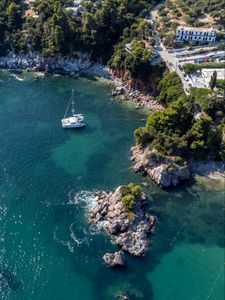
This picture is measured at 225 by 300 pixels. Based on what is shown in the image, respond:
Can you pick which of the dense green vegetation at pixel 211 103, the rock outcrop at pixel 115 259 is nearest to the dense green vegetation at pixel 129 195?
the rock outcrop at pixel 115 259

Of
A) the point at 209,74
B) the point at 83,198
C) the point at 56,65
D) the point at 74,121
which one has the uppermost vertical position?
the point at 209,74

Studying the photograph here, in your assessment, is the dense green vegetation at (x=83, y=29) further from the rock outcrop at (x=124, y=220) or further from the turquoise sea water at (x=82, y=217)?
the rock outcrop at (x=124, y=220)

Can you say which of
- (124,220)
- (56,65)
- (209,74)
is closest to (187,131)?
(209,74)

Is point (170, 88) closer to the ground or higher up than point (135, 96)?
higher up

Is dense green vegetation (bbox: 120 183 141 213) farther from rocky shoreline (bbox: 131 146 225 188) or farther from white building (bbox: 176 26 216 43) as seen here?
white building (bbox: 176 26 216 43)

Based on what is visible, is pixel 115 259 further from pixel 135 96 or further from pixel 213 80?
pixel 135 96

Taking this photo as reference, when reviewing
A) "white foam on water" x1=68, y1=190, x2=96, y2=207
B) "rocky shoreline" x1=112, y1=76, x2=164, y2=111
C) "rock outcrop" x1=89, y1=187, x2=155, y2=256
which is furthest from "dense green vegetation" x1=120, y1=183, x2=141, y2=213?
"rocky shoreline" x1=112, y1=76, x2=164, y2=111
